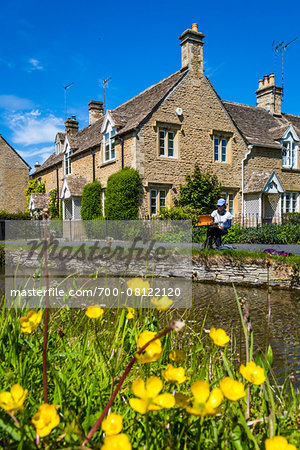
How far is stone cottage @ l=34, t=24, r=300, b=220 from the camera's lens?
63.2 ft

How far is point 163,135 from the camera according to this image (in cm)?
1977

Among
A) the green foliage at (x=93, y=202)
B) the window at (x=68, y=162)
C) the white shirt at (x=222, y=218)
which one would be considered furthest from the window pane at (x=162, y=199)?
the window at (x=68, y=162)

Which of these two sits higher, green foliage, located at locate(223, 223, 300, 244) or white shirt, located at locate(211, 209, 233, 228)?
white shirt, located at locate(211, 209, 233, 228)

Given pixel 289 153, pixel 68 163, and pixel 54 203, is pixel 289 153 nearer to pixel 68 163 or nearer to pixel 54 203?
pixel 68 163

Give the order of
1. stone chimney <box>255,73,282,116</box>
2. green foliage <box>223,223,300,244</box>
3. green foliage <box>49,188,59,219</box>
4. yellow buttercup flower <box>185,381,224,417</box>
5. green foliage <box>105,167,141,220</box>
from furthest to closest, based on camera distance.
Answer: green foliage <box>49,188,59,219</box> < stone chimney <box>255,73,282,116</box> < green foliage <box>105,167,141,220</box> < green foliage <box>223,223,300,244</box> < yellow buttercup flower <box>185,381,224,417</box>

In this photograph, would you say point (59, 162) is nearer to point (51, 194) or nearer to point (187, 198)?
point (51, 194)

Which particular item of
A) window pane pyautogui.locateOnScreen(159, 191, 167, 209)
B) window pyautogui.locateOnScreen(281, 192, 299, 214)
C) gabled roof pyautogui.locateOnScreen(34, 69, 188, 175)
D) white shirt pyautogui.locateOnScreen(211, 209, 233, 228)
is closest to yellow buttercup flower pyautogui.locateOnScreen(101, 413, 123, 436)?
white shirt pyautogui.locateOnScreen(211, 209, 233, 228)

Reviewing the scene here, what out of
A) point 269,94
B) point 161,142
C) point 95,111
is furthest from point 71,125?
point 269,94

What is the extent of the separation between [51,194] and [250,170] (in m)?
16.0

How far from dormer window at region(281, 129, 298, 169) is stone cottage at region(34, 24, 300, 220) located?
66mm

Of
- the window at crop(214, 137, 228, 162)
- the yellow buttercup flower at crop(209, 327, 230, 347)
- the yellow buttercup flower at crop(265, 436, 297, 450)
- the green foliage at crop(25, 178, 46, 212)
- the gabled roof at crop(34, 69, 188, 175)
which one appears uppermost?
the gabled roof at crop(34, 69, 188, 175)

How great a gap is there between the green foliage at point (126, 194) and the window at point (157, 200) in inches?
39.5

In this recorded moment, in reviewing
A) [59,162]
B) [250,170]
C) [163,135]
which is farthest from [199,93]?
[59,162]

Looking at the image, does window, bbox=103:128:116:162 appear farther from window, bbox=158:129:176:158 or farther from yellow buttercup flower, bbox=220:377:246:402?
yellow buttercup flower, bbox=220:377:246:402
